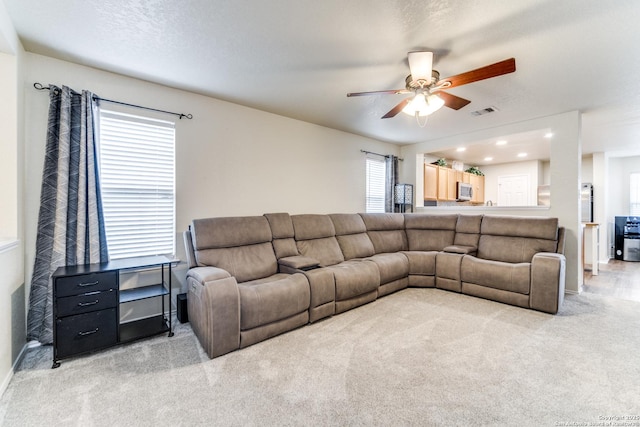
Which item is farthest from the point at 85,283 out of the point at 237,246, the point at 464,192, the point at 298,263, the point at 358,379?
the point at 464,192

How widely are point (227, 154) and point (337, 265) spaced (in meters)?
1.97

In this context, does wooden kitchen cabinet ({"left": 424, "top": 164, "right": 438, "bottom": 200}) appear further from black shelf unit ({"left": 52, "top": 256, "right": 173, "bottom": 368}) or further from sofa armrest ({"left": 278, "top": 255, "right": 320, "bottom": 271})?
black shelf unit ({"left": 52, "top": 256, "right": 173, "bottom": 368})

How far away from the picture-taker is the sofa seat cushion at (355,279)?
3.12 m

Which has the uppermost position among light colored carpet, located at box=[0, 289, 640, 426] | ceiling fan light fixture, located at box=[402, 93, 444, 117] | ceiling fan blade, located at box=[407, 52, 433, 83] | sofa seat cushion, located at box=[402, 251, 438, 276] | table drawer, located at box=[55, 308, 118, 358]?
ceiling fan blade, located at box=[407, 52, 433, 83]

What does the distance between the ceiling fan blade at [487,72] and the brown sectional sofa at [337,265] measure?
2.14m

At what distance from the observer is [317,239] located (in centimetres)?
389

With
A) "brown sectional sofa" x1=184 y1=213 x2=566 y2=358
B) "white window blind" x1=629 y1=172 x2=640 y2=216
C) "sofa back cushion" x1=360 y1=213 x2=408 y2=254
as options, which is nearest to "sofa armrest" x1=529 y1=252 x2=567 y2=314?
"brown sectional sofa" x1=184 y1=213 x2=566 y2=358

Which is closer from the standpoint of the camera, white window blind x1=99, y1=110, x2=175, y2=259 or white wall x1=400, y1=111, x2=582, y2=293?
white window blind x1=99, y1=110, x2=175, y2=259

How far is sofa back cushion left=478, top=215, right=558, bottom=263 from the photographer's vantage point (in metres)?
3.72

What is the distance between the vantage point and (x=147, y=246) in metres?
3.03

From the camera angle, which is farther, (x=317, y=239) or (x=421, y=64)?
(x=317, y=239)

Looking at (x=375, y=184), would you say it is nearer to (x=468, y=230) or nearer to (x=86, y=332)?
(x=468, y=230)

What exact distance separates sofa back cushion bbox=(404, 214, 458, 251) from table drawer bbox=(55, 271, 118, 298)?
4.16 meters

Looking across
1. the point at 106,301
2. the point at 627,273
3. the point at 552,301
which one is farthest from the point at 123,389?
the point at 627,273
